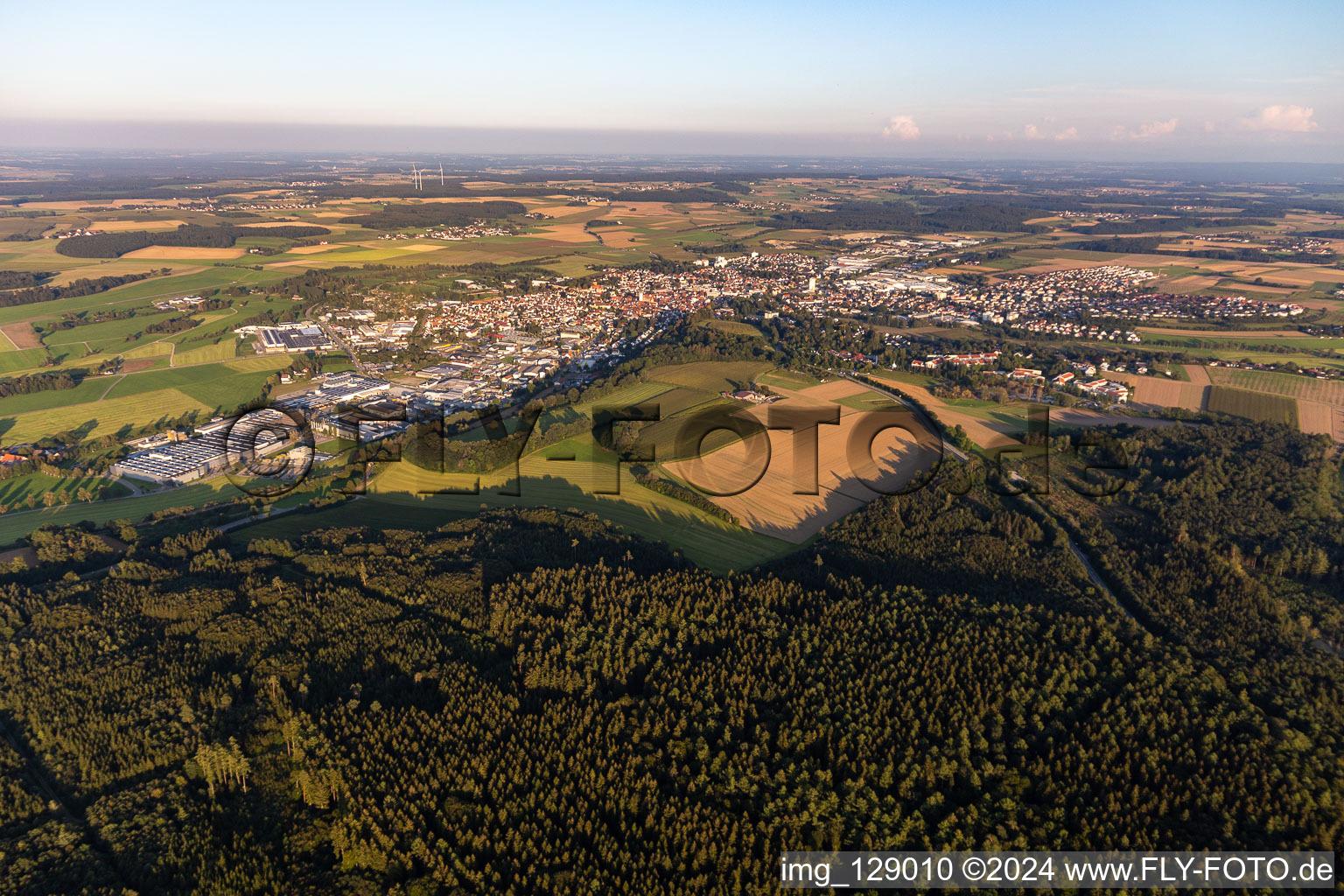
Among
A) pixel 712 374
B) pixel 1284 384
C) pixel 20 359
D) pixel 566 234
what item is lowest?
pixel 1284 384

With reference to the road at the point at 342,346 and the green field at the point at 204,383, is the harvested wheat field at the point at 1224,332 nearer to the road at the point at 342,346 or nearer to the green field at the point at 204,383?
the road at the point at 342,346

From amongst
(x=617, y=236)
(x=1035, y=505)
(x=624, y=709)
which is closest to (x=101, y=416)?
(x=624, y=709)

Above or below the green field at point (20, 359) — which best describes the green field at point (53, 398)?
below

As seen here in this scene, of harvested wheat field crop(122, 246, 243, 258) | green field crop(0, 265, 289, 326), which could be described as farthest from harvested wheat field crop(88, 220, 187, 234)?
green field crop(0, 265, 289, 326)

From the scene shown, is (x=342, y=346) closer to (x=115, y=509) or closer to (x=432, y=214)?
(x=115, y=509)

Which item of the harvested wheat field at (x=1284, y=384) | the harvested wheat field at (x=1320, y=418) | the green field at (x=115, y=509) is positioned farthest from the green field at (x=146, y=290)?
the harvested wheat field at (x=1320, y=418)

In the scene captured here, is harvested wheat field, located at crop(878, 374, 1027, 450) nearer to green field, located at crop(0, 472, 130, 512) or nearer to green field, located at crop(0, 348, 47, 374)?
green field, located at crop(0, 472, 130, 512)
